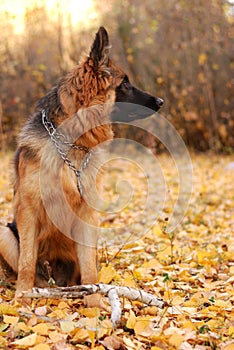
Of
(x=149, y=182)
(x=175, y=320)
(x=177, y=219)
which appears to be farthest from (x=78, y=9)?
(x=175, y=320)

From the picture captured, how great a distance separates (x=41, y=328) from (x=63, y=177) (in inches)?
51.9

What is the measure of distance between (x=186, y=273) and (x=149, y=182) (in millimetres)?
6066

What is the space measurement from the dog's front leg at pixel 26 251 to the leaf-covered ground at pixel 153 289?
0.66 feet

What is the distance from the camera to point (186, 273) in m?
4.56

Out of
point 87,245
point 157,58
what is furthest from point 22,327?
point 157,58

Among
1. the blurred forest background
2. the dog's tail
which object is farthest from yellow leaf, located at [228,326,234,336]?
the blurred forest background

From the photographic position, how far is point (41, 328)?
3.01m

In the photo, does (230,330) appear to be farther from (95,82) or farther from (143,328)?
(95,82)

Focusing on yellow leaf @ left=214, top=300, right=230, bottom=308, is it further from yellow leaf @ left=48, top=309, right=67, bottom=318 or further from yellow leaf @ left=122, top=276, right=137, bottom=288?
yellow leaf @ left=48, top=309, right=67, bottom=318

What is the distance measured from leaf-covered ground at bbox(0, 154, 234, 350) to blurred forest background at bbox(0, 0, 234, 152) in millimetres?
6361

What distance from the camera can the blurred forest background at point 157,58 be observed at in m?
14.2

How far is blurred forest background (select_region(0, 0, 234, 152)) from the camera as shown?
14234mm

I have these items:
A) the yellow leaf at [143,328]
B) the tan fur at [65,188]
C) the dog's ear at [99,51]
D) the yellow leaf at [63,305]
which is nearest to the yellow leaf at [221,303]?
the yellow leaf at [143,328]

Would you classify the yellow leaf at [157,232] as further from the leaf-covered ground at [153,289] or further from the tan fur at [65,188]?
the tan fur at [65,188]
